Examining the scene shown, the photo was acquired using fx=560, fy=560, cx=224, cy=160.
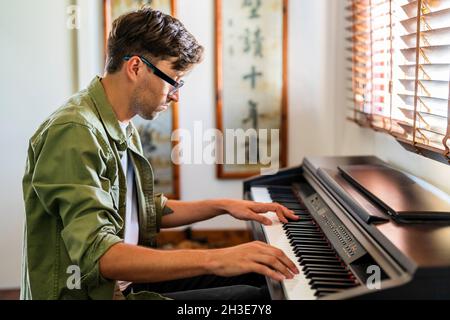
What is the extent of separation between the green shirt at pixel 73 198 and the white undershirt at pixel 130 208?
0.11m

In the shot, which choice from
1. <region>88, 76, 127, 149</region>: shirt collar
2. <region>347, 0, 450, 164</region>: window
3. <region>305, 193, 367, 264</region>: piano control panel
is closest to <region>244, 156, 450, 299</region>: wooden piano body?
<region>305, 193, 367, 264</region>: piano control panel

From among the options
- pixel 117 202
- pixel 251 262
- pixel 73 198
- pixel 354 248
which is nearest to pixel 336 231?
pixel 354 248

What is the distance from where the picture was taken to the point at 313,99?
11.8 ft

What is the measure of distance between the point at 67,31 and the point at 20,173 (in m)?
0.80

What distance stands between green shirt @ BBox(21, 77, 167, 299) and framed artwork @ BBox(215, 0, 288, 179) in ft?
6.63

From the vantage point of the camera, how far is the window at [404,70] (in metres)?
1.76

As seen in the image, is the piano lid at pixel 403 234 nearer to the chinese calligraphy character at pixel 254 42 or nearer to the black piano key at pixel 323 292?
the black piano key at pixel 323 292

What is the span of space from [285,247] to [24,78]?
195 cm

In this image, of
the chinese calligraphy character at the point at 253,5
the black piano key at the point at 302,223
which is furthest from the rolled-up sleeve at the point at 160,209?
the chinese calligraphy character at the point at 253,5

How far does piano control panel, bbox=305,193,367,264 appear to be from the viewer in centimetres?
138

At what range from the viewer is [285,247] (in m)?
1.58

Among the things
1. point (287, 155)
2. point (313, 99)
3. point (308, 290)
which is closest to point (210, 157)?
point (287, 155)

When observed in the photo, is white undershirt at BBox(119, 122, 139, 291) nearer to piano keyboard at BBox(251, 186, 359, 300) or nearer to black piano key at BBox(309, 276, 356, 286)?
piano keyboard at BBox(251, 186, 359, 300)

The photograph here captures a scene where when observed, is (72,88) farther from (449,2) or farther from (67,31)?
(449,2)
